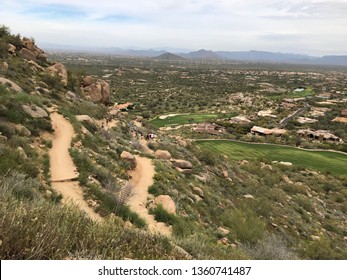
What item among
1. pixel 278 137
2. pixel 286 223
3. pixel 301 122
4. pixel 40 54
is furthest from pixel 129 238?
pixel 301 122

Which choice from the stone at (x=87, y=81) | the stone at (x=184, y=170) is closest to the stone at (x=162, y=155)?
the stone at (x=184, y=170)

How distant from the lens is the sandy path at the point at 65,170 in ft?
31.8

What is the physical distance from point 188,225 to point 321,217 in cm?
1406

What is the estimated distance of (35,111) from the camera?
16.5 metres

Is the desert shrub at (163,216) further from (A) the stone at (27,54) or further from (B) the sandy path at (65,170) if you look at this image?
(A) the stone at (27,54)

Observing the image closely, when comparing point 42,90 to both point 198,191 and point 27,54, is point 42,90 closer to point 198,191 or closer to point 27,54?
point 27,54

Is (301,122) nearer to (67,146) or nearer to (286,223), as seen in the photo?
(286,223)

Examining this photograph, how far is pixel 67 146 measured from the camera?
14680 mm

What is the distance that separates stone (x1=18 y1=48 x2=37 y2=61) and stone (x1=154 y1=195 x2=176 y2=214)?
2720cm

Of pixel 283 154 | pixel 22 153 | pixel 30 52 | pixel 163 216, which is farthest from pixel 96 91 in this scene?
pixel 283 154

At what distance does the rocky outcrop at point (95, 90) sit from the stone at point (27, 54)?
5.79m

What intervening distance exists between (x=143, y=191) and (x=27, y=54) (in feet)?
89.0

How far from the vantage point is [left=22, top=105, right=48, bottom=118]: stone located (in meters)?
15.8

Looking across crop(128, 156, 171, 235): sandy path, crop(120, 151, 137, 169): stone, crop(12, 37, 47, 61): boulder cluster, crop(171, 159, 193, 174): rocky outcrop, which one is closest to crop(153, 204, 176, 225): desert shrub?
crop(128, 156, 171, 235): sandy path
